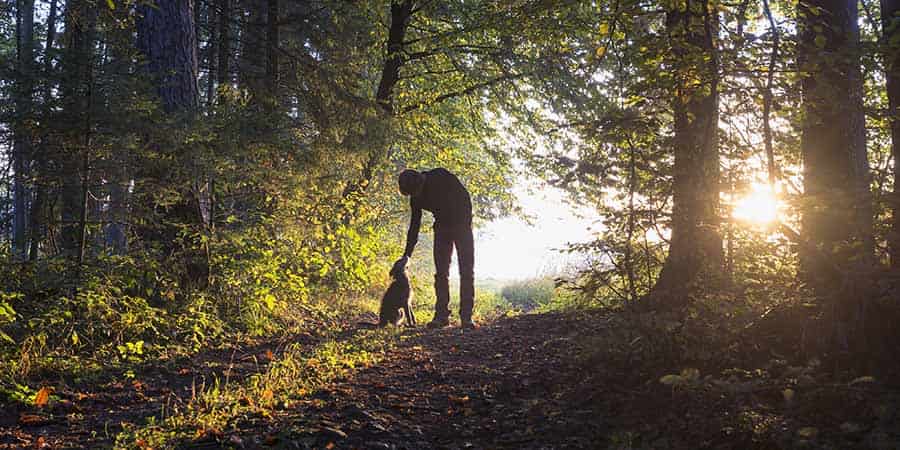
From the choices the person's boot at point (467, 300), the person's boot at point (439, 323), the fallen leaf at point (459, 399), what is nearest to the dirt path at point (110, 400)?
the fallen leaf at point (459, 399)

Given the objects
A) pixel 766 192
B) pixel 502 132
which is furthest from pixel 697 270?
pixel 502 132

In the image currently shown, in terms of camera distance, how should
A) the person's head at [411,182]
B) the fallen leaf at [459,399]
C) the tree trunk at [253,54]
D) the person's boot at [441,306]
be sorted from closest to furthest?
the fallen leaf at [459,399] < the person's head at [411,182] < the person's boot at [441,306] < the tree trunk at [253,54]

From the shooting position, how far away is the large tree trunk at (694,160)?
4.91 metres

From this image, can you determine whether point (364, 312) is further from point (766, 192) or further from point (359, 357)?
point (766, 192)

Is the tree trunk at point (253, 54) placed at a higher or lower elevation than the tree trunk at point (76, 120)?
higher

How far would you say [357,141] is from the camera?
930 cm

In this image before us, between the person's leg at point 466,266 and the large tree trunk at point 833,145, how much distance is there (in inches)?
180

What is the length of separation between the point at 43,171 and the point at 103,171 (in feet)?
1.75

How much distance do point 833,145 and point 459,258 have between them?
505 centimetres

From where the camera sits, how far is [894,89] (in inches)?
216

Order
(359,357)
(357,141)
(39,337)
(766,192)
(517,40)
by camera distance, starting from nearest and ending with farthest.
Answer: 1. (766,192)
2. (39,337)
3. (359,357)
4. (357,141)
5. (517,40)

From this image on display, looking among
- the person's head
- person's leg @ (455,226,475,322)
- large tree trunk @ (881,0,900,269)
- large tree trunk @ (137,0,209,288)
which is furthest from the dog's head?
large tree trunk @ (881,0,900,269)

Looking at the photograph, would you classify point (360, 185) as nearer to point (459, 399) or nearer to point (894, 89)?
point (459, 399)

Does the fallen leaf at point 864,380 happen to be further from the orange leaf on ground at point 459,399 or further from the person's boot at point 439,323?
the person's boot at point 439,323
